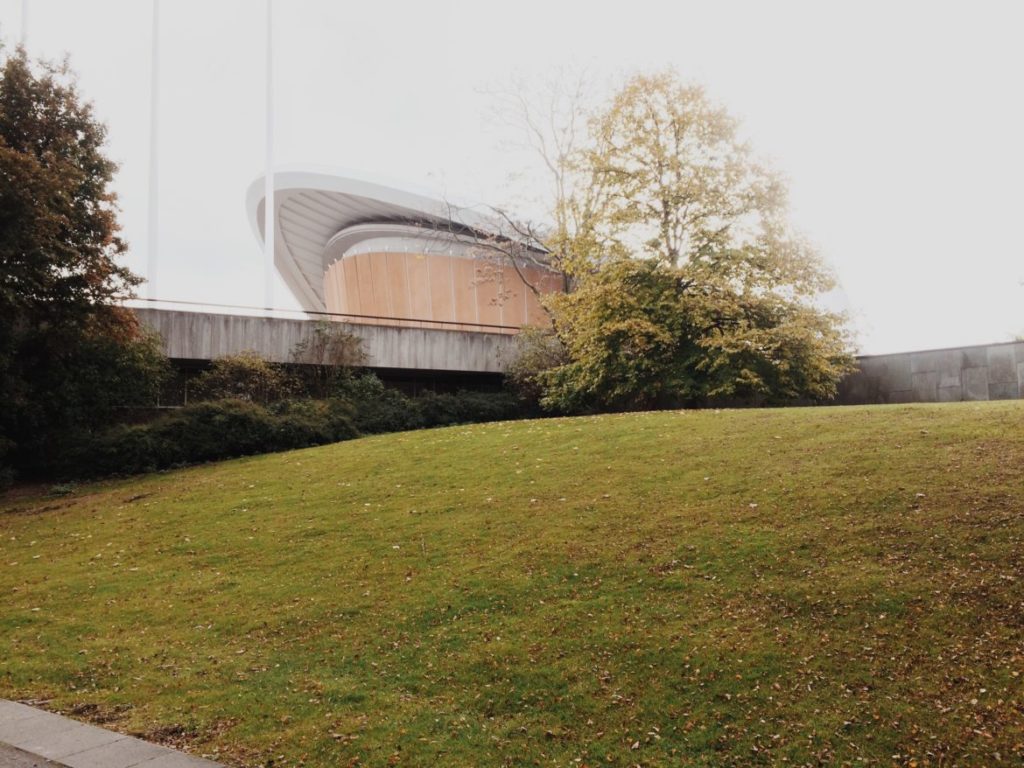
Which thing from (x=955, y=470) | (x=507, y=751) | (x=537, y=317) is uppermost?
(x=537, y=317)

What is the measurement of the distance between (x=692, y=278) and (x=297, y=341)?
13.3 metres

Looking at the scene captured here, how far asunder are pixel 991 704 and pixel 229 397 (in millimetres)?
19741

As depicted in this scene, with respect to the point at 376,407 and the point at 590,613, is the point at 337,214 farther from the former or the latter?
the point at 590,613

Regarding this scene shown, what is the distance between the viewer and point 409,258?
4169 cm

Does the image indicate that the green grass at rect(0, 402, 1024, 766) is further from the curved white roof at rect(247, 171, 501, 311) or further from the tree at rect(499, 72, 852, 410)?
the curved white roof at rect(247, 171, 501, 311)

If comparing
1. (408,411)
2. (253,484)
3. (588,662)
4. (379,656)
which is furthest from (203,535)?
(408,411)

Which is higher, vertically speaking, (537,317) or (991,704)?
(537,317)

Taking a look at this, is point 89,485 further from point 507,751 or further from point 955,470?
point 955,470

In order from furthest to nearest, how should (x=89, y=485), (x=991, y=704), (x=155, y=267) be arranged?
(x=155, y=267), (x=89, y=485), (x=991, y=704)

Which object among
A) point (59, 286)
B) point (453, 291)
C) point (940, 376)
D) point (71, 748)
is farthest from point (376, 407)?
point (71, 748)

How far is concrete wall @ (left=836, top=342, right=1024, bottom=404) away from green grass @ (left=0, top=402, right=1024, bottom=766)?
8175mm

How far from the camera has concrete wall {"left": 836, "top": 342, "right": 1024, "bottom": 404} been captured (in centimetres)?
1856

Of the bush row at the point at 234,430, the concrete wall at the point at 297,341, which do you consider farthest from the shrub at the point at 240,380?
the bush row at the point at 234,430

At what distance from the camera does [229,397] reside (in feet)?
68.3
